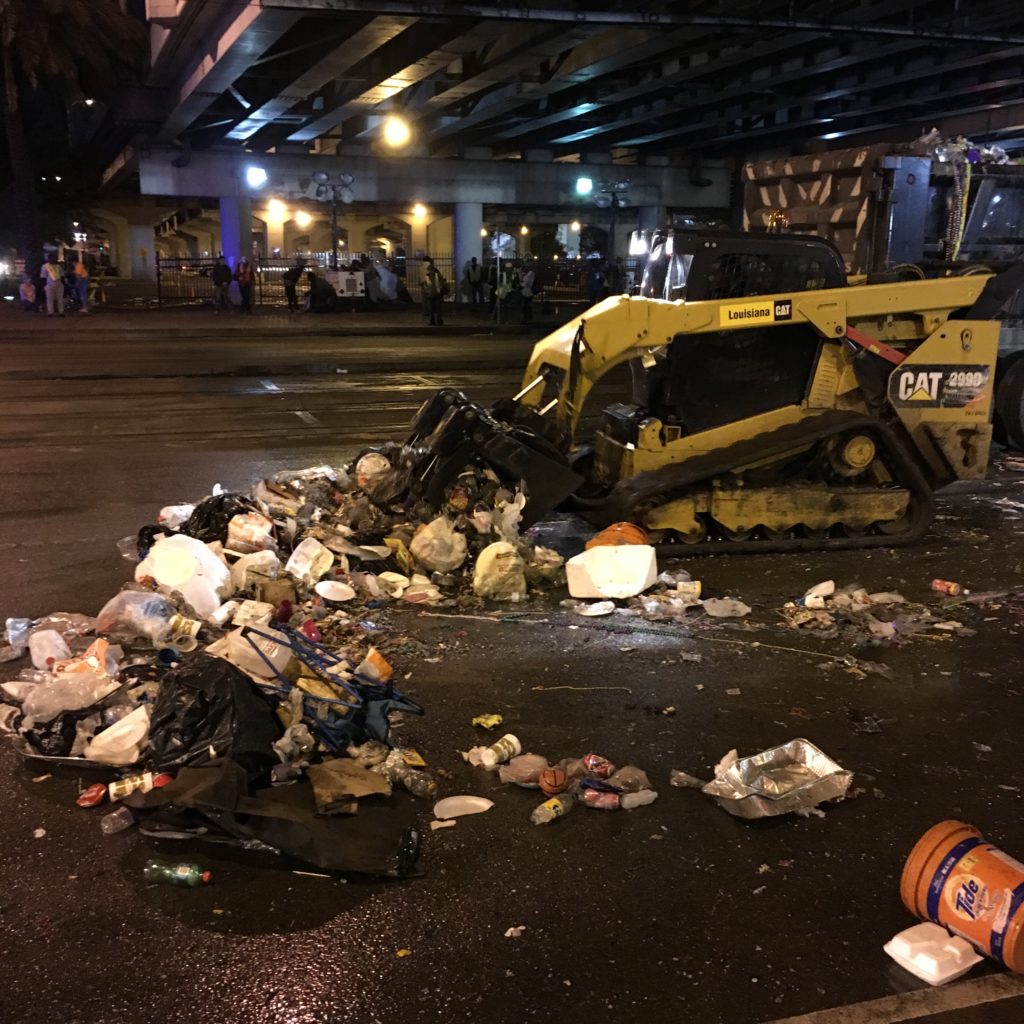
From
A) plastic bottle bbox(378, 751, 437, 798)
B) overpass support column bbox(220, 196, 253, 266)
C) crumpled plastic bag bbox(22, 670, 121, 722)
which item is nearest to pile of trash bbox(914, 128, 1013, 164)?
plastic bottle bbox(378, 751, 437, 798)

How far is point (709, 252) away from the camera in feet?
21.2

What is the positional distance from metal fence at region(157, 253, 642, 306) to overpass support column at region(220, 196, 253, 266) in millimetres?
758

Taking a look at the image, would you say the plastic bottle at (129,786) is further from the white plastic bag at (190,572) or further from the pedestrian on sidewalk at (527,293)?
the pedestrian on sidewalk at (527,293)

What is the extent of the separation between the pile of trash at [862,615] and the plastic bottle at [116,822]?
3536 millimetres

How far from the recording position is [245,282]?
99.1 ft

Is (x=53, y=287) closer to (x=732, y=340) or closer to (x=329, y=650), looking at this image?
(x=732, y=340)

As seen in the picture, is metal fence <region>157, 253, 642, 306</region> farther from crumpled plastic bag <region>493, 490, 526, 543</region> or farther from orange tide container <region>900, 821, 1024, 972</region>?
orange tide container <region>900, 821, 1024, 972</region>

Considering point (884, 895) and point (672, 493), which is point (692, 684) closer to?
point (884, 895)

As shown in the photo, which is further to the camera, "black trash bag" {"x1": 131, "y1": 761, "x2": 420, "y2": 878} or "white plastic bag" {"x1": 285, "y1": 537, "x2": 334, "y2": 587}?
"white plastic bag" {"x1": 285, "y1": 537, "x2": 334, "y2": 587}

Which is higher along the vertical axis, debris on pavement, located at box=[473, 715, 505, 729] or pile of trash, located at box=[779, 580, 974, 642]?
pile of trash, located at box=[779, 580, 974, 642]

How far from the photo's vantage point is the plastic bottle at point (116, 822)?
3.44 meters

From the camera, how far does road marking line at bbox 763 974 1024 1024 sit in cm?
259

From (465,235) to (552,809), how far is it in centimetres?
3551

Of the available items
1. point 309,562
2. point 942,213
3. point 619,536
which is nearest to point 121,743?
point 309,562
